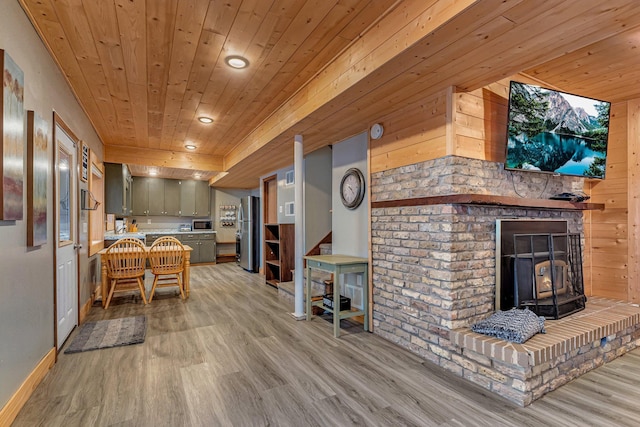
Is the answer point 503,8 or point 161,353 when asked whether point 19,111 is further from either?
point 503,8

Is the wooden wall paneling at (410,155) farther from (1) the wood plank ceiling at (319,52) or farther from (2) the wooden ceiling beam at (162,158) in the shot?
(2) the wooden ceiling beam at (162,158)

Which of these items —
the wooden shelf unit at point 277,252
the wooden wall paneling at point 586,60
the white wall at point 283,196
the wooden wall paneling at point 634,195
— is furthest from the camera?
the white wall at point 283,196

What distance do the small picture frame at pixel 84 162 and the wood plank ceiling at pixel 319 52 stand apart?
1.48 feet

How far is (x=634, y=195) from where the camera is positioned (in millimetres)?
3471

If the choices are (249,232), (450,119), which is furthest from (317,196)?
(450,119)

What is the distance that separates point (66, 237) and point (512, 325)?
4.12 metres

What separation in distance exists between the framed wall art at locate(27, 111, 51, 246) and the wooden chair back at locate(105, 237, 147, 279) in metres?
2.16

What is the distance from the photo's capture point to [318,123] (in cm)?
338

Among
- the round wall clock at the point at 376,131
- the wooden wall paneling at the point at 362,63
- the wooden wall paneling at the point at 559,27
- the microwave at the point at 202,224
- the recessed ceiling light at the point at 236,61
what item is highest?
the recessed ceiling light at the point at 236,61

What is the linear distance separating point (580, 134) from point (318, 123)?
8.26 ft

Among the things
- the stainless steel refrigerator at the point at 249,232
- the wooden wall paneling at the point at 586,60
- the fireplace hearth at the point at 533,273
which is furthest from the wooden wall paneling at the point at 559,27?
the stainless steel refrigerator at the point at 249,232

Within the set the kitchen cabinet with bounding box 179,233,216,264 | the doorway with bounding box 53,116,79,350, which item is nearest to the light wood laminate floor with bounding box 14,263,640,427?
the doorway with bounding box 53,116,79,350

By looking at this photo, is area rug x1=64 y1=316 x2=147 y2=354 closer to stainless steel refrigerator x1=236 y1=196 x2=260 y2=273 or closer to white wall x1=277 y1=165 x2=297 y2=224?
white wall x1=277 y1=165 x2=297 y2=224

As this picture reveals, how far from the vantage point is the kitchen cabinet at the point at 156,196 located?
306 inches
